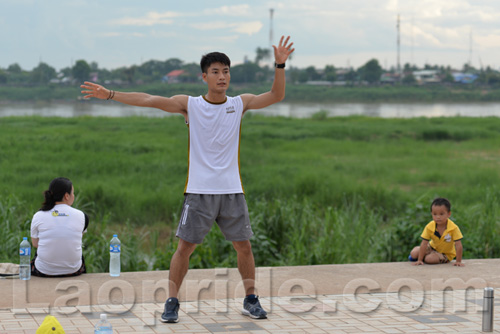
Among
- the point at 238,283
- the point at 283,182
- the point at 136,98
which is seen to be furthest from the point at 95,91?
the point at 283,182

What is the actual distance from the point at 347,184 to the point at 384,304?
1172 cm

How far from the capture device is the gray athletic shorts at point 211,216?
5586 millimetres

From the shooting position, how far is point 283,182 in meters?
18.1

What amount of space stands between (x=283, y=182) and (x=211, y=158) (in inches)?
495

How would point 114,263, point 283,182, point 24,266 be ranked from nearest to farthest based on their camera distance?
1. point 24,266
2. point 114,263
3. point 283,182

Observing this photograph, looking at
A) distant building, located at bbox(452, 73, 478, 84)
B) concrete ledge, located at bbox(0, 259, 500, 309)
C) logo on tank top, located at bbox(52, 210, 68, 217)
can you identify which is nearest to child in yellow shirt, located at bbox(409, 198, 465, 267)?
concrete ledge, located at bbox(0, 259, 500, 309)

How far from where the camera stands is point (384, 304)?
6.15 m

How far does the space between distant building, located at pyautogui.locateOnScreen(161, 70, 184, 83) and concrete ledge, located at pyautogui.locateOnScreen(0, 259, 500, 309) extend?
3545 cm

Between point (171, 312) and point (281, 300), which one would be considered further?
point (281, 300)

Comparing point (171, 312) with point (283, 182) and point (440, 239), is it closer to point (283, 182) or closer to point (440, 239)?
point (440, 239)

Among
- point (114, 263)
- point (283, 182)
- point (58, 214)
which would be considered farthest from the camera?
point (283, 182)

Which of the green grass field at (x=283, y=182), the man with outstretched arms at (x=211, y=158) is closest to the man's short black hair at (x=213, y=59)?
the man with outstretched arms at (x=211, y=158)

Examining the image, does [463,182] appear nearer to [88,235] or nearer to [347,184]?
[347,184]

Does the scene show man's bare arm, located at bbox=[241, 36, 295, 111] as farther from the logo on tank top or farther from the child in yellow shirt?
the child in yellow shirt
